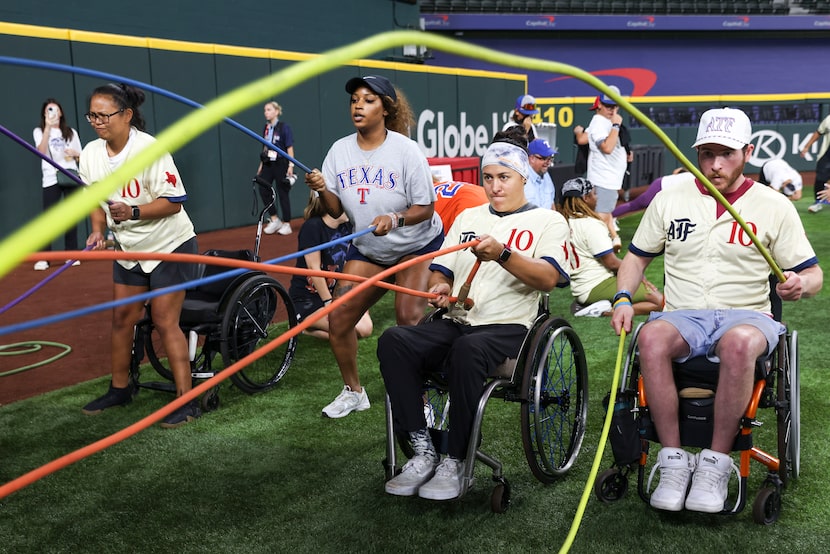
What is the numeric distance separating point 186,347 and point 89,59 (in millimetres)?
6910

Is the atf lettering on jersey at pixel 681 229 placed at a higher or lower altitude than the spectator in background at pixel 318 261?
higher

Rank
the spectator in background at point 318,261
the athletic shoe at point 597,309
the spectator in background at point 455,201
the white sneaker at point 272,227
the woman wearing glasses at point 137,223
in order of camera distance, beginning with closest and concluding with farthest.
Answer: the woman wearing glasses at point 137,223 < the spectator in background at point 318,261 < the spectator in background at point 455,201 < the athletic shoe at point 597,309 < the white sneaker at point 272,227

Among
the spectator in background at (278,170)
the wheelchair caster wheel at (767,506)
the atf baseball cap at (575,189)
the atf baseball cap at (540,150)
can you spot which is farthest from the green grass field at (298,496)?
the spectator in background at (278,170)

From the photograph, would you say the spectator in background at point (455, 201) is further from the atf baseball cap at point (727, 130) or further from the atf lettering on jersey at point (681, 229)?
the atf baseball cap at point (727, 130)

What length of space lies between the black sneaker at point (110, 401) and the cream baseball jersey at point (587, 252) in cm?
323

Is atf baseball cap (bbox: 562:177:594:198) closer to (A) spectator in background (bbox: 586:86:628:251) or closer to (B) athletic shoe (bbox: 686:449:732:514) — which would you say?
(A) spectator in background (bbox: 586:86:628:251)

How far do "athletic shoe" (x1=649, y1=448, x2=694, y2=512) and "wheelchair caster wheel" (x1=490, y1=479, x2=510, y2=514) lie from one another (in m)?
0.54

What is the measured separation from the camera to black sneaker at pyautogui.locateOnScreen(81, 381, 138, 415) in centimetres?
464

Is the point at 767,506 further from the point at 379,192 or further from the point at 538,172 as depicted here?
the point at 538,172

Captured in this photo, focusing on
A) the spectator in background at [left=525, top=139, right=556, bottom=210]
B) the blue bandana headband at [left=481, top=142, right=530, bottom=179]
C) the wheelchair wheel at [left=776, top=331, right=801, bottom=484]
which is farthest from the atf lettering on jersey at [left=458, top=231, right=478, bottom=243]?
the spectator in background at [left=525, top=139, right=556, bottom=210]

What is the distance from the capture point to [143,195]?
427cm

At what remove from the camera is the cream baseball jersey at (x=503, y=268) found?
11.5 feet

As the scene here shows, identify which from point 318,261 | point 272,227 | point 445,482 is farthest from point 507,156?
point 272,227

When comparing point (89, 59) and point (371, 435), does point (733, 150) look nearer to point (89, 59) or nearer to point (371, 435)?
point (371, 435)
